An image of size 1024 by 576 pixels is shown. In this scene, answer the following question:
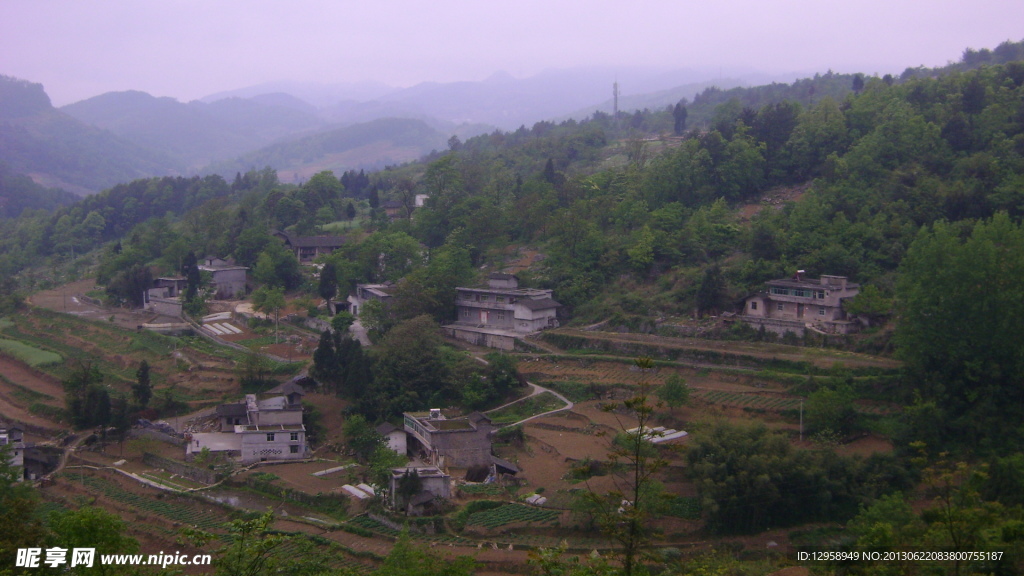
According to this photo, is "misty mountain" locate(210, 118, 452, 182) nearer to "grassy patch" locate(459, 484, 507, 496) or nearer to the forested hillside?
the forested hillside

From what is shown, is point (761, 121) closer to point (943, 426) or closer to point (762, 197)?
point (762, 197)

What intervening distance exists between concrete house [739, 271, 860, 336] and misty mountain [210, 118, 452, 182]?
69.3 m

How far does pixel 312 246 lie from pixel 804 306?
18.0 meters

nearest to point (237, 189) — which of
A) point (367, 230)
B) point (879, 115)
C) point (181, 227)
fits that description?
point (181, 227)

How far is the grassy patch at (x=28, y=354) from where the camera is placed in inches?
914

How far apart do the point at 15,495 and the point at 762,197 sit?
21.6 m

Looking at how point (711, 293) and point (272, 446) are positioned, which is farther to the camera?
point (711, 293)

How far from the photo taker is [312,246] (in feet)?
97.6

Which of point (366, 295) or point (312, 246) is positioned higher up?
point (312, 246)

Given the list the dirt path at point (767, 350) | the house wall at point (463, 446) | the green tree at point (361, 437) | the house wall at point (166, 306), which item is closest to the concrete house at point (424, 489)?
the house wall at point (463, 446)


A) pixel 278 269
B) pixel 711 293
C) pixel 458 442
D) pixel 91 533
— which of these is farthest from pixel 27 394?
pixel 711 293

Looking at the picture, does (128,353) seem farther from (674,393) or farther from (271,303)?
(674,393)

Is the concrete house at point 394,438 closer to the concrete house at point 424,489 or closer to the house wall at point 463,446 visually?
the house wall at point 463,446

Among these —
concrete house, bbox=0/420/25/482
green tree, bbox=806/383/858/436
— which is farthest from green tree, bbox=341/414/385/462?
green tree, bbox=806/383/858/436
